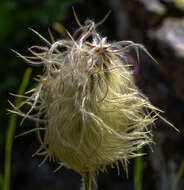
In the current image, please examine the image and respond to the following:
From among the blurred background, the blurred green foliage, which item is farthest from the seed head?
the blurred green foliage

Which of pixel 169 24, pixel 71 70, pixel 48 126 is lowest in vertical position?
pixel 48 126

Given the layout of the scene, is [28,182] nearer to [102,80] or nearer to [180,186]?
[180,186]

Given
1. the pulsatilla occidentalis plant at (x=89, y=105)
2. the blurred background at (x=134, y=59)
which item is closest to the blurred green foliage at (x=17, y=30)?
the blurred background at (x=134, y=59)

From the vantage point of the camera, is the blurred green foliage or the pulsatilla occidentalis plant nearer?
the pulsatilla occidentalis plant

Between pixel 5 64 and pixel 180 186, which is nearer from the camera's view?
pixel 180 186

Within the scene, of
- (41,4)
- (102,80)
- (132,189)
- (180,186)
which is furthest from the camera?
(41,4)

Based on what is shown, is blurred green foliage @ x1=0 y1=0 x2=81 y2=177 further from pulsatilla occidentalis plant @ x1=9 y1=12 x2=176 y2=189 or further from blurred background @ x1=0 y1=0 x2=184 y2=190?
pulsatilla occidentalis plant @ x1=9 y1=12 x2=176 y2=189

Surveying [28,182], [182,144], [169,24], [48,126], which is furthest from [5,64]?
[48,126]

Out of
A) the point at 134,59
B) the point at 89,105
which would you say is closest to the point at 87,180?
the point at 89,105
